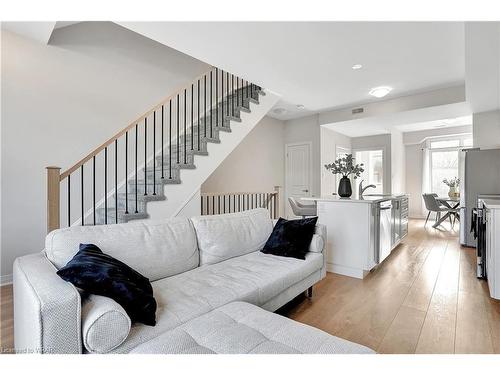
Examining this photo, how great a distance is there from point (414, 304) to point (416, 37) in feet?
9.26

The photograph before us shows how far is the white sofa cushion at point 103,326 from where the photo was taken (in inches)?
44.3

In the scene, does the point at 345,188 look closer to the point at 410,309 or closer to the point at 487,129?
the point at 410,309

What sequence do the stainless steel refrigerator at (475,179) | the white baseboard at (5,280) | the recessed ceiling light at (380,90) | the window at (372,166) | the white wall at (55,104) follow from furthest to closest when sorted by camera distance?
1. the window at (372,166)
2. the recessed ceiling light at (380,90)
3. the stainless steel refrigerator at (475,179)
4. the white wall at (55,104)
5. the white baseboard at (5,280)

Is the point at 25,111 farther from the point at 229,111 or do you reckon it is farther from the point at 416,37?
the point at 416,37

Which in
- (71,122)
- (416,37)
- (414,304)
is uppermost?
(416,37)

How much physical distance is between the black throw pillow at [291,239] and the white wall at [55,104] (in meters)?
2.87

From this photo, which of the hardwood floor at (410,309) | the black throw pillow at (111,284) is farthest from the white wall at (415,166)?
the black throw pillow at (111,284)

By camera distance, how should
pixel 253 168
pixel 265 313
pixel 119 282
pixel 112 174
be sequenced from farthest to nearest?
pixel 253 168
pixel 112 174
pixel 265 313
pixel 119 282

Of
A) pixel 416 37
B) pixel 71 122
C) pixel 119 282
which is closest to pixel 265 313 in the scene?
pixel 119 282

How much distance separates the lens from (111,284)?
4.22 feet

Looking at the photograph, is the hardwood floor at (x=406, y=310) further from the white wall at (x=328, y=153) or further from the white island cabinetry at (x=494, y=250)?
the white wall at (x=328, y=153)

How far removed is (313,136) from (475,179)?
3.13 metres

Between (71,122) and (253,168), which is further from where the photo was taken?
(253,168)

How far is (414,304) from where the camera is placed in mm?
2391
